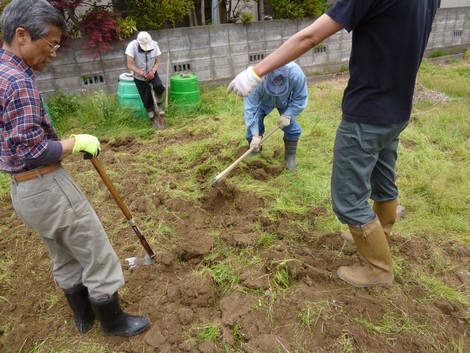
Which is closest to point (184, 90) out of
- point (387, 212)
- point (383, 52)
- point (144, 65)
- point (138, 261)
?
point (144, 65)

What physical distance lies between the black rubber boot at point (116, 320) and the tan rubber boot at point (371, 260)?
1.29m

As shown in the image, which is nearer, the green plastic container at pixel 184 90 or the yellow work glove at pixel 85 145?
the yellow work glove at pixel 85 145

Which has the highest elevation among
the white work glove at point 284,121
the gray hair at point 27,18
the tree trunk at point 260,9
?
the tree trunk at point 260,9

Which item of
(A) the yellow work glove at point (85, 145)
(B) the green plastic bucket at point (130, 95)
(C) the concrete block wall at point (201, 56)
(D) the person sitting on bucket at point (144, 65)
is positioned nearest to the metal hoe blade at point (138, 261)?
(A) the yellow work glove at point (85, 145)

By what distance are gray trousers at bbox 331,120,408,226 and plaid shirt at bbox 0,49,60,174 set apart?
1438 mm

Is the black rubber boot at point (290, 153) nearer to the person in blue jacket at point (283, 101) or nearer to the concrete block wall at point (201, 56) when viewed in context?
the person in blue jacket at point (283, 101)

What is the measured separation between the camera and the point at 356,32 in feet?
5.40

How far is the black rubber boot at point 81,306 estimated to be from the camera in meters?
1.93

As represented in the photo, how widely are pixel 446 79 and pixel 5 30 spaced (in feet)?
25.9

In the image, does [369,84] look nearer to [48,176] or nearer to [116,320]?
[48,176]

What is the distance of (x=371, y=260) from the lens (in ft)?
6.89

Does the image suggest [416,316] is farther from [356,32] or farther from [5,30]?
[5,30]

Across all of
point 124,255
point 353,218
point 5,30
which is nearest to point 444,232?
point 353,218

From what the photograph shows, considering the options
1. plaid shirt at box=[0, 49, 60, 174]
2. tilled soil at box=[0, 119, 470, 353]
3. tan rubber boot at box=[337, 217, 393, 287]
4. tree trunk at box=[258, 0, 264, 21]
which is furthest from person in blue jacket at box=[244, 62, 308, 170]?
tree trunk at box=[258, 0, 264, 21]
